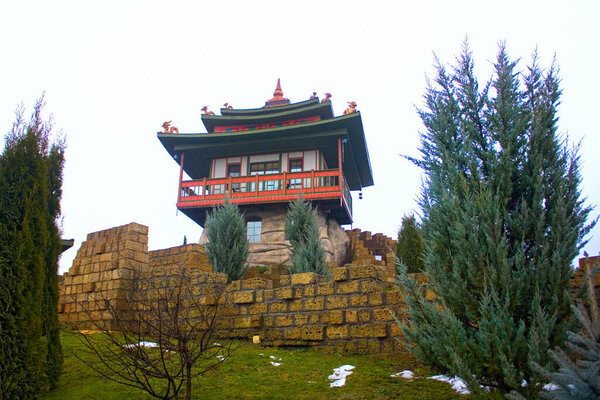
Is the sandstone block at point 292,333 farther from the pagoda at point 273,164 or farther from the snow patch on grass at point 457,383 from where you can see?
the pagoda at point 273,164

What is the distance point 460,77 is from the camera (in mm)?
5531

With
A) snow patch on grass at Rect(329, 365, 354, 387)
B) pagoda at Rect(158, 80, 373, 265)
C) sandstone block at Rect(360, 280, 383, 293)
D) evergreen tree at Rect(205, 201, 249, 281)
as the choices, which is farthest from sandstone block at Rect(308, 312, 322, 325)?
pagoda at Rect(158, 80, 373, 265)

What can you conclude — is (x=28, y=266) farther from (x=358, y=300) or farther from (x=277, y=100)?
(x=277, y=100)

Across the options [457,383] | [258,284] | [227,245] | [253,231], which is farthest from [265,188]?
[457,383]

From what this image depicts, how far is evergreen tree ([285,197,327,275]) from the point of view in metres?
13.5

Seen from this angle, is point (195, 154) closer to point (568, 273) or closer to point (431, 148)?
point (431, 148)

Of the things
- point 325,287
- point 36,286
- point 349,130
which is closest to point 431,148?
point 325,287

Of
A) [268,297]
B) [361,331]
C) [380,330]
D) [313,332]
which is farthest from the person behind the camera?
[268,297]

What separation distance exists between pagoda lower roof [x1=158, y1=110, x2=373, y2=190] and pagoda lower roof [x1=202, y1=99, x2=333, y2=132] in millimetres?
1797

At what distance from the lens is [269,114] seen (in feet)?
81.1

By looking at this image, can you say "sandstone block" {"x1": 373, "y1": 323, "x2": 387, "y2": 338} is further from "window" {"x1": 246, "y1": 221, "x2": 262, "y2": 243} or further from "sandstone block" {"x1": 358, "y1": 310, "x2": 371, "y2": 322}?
"window" {"x1": 246, "y1": 221, "x2": 262, "y2": 243}

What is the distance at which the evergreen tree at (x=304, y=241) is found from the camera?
44.4 feet

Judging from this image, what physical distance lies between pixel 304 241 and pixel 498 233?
12.0 meters

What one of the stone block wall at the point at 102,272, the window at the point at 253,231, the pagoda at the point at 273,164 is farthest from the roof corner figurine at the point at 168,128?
the stone block wall at the point at 102,272
